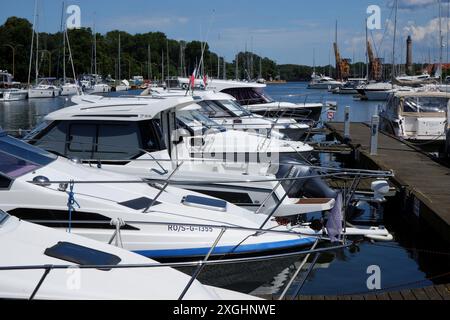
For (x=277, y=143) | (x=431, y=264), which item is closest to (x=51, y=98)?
(x=277, y=143)

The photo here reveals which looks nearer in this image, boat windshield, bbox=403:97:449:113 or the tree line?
boat windshield, bbox=403:97:449:113

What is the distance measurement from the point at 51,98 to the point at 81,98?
55649 millimetres

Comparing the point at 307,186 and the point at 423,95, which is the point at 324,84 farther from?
the point at 307,186

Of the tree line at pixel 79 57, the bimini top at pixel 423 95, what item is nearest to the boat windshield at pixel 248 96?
the bimini top at pixel 423 95

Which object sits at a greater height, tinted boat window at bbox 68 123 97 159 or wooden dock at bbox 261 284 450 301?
tinted boat window at bbox 68 123 97 159

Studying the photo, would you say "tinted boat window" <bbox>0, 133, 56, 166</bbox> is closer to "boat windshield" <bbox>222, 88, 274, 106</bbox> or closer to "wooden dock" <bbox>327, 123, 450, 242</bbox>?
"wooden dock" <bbox>327, 123, 450, 242</bbox>

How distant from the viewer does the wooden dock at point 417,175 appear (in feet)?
33.0

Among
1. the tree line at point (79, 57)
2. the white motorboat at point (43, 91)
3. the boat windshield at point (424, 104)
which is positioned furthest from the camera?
the tree line at point (79, 57)

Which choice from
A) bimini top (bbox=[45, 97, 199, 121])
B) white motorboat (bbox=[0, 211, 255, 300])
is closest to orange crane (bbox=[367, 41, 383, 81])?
bimini top (bbox=[45, 97, 199, 121])

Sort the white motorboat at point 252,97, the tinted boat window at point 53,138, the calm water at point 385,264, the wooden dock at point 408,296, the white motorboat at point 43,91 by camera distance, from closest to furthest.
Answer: the wooden dock at point 408,296 → the calm water at point 385,264 → the tinted boat window at point 53,138 → the white motorboat at point 252,97 → the white motorboat at point 43,91

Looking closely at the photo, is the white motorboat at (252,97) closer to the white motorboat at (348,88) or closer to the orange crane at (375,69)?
the orange crane at (375,69)

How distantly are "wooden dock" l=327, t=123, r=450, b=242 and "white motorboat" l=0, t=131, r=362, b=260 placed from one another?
382 centimetres

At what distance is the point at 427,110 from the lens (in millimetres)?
21844

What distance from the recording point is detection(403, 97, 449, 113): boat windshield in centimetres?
2180
